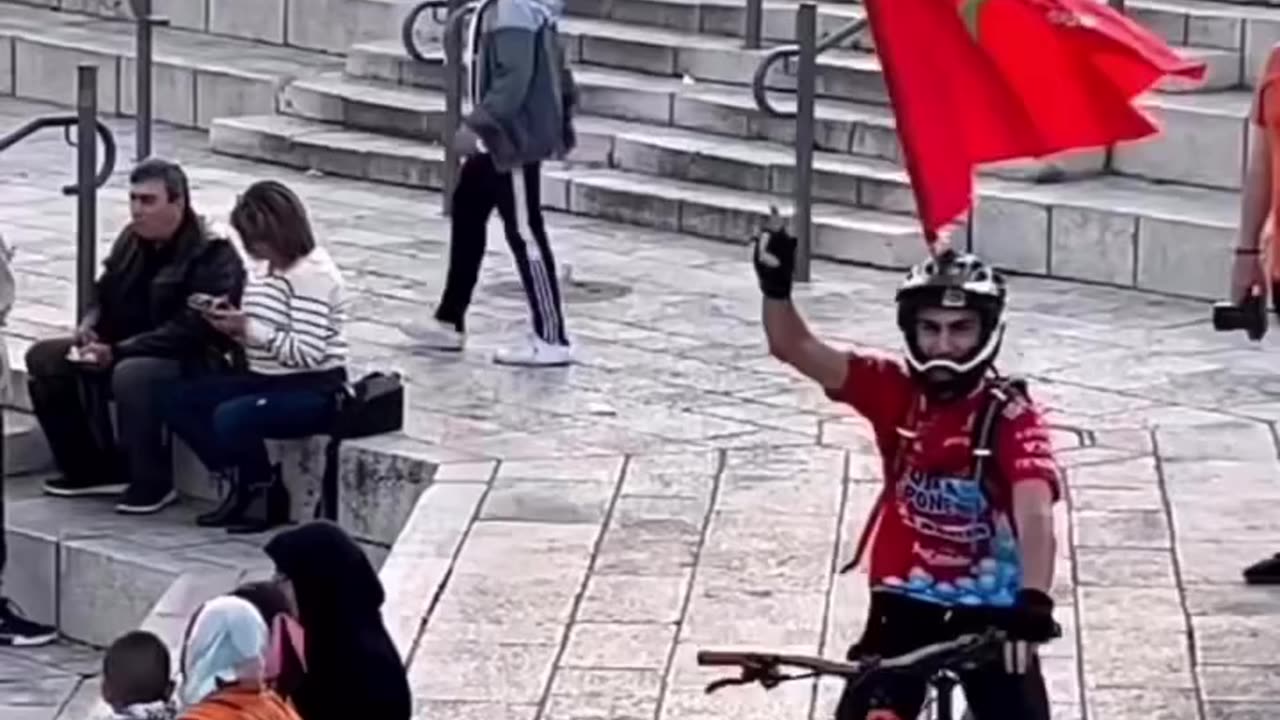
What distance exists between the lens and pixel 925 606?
677 centimetres

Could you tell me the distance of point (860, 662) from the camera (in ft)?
20.7

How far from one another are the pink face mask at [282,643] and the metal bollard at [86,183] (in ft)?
15.3

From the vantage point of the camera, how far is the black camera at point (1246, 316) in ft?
30.4

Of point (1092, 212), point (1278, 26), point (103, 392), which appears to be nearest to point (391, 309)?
point (103, 392)

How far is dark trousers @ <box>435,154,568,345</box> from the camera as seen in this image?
12609 mm

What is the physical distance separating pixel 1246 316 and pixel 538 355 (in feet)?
12.8

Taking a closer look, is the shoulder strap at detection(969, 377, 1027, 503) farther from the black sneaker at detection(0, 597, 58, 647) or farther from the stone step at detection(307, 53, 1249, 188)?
the stone step at detection(307, 53, 1249, 188)

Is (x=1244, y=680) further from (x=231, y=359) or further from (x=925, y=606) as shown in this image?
(x=231, y=359)

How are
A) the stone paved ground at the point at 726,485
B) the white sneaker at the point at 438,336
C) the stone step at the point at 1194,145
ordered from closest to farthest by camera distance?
the stone paved ground at the point at 726,485
the white sneaker at the point at 438,336
the stone step at the point at 1194,145

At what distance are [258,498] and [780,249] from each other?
5.35 m

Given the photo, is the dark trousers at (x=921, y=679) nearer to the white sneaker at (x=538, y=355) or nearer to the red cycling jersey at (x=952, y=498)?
the red cycling jersey at (x=952, y=498)

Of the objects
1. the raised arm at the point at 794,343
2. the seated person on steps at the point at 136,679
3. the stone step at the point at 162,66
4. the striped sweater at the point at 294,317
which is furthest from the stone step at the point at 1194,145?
the raised arm at the point at 794,343

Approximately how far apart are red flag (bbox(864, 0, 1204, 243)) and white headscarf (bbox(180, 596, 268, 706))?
1.64 m

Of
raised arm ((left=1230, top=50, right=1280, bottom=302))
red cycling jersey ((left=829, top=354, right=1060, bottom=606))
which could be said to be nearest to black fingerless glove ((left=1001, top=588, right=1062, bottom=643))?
red cycling jersey ((left=829, top=354, right=1060, bottom=606))
